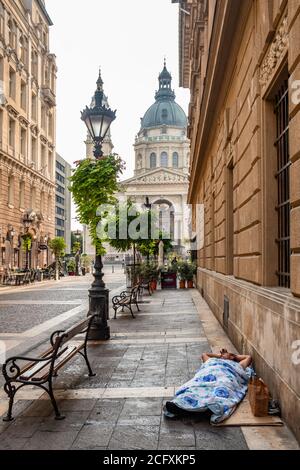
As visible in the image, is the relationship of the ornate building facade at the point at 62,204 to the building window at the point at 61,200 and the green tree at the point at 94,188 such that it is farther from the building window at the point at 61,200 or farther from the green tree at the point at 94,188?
the green tree at the point at 94,188

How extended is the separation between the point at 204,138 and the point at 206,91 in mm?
3045

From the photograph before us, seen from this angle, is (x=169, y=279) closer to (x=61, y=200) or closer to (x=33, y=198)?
(x=33, y=198)

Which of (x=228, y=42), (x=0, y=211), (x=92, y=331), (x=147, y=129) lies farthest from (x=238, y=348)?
(x=147, y=129)

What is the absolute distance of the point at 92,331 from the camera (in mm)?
9594

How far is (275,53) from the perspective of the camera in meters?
5.69

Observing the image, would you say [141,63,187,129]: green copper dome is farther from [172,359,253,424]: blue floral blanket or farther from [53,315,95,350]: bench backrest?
[172,359,253,424]: blue floral blanket

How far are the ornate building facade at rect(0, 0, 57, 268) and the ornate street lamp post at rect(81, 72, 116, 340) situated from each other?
24.0 meters

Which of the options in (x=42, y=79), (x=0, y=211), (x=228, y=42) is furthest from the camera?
(x=42, y=79)

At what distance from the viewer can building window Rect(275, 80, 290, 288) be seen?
5.80 metres

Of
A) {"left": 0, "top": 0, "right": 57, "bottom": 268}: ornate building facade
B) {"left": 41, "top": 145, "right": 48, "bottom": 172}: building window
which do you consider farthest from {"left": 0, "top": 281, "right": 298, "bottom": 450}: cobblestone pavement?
Answer: {"left": 41, "top": 145, "right": 48, "bottom": 172}: building window

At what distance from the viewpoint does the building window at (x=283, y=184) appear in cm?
580

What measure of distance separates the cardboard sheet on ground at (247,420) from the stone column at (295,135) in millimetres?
1188

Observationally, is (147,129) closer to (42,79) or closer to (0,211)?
(42,79)

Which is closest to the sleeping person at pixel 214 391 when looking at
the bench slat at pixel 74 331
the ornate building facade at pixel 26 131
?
the bench slat at pixel 74 331
